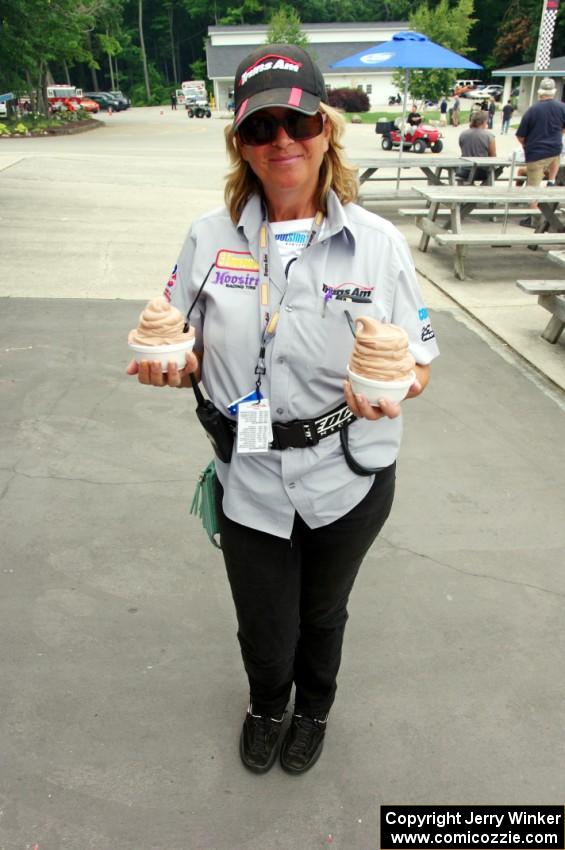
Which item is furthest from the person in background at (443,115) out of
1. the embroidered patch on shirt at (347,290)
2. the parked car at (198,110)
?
the embroidered patch on shirt at (347,290)

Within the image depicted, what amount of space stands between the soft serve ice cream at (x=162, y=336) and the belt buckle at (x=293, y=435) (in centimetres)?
34

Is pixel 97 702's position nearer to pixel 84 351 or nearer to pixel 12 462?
pixel 12 462

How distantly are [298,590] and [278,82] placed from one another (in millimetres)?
1460

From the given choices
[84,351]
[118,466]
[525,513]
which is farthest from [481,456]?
[84,351]

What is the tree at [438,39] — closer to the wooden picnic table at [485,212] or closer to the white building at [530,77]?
the white building at [530,77]

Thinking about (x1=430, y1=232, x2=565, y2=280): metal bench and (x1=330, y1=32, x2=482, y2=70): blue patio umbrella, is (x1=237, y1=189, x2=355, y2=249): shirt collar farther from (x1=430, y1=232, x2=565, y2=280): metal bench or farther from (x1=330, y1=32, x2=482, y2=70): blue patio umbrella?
(x1=330, y1=32, x2=482, y2=70): blue patio umbrella

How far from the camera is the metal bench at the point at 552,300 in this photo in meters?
6.03

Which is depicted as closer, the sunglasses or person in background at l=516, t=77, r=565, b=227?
the sunglasses


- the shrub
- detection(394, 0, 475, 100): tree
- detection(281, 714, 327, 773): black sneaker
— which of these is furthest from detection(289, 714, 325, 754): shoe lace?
the shrub

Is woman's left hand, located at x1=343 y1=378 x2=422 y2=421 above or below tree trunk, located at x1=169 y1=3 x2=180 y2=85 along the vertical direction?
above

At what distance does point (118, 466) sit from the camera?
Answer: 14.0 ft

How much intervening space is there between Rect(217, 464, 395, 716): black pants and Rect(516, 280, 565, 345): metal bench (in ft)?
14.7

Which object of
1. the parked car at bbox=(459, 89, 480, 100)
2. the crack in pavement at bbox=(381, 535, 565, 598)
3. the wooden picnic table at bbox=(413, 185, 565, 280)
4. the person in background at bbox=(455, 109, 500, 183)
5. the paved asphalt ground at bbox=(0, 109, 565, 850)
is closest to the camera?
the paved asphalt ground at bbox=(0, 109, 565, 850)

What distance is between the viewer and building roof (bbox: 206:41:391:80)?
217 feet
